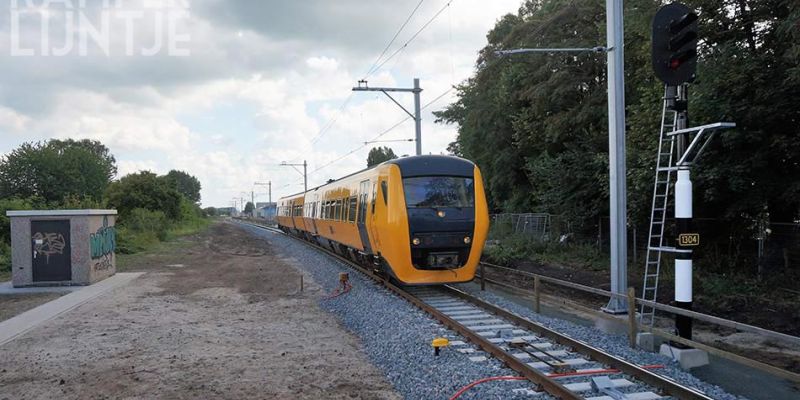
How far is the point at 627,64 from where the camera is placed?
17078mm

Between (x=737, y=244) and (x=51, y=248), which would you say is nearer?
(x=737, y=244)

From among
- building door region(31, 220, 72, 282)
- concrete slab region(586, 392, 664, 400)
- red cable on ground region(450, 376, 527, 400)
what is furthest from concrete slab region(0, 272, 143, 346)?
concrete slab region(586, 392, 664, 400)

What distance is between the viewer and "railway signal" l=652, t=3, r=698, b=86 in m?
7.17

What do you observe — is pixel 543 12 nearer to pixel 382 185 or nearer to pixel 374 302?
pixel 382 185

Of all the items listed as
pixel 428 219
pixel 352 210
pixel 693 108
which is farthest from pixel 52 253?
pixel 693 108

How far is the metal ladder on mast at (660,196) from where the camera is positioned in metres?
7.82

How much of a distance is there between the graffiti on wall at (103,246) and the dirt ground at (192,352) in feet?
7.35

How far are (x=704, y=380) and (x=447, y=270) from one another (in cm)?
567

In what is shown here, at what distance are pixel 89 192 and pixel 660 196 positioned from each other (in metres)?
60.7

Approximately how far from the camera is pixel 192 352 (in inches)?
296

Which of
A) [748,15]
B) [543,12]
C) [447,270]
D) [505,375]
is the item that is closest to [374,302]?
[447,270]

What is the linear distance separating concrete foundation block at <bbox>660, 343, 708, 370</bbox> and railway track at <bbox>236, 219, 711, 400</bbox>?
0.74 metres

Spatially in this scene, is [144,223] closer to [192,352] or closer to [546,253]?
[546,253]

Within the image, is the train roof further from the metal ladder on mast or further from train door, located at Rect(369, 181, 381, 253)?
the metal ladder on mast
